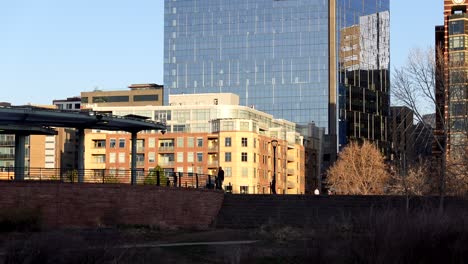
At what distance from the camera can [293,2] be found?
609 feet

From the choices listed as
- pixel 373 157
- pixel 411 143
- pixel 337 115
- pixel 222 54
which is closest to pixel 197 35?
pixel 222 54

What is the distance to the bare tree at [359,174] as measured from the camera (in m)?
94.8

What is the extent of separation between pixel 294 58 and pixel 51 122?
5476 inches

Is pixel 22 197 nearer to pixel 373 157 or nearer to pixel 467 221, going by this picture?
pixel 467 221

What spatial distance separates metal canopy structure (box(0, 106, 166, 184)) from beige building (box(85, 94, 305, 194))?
8010 cm

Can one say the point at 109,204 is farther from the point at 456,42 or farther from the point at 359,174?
the point at 456,42

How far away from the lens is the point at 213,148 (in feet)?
450

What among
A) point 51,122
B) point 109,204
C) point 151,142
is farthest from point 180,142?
point 109,204

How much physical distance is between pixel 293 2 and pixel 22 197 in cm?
15070

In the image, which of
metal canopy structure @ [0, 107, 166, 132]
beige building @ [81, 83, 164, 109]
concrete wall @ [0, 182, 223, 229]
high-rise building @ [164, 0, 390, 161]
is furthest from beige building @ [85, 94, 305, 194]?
concrete wall @ [0, 182, 223, 229]

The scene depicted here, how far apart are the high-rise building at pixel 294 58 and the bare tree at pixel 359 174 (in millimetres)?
65400

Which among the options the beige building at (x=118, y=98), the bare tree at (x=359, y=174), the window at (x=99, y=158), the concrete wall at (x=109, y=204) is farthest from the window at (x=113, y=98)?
the concrete wall at (x=109, y=204)

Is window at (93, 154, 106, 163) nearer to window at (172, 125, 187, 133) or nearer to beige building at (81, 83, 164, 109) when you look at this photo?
window at (172, 125, 187, 133)

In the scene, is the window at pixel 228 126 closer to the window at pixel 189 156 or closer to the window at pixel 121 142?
the window at pixel 189 156
